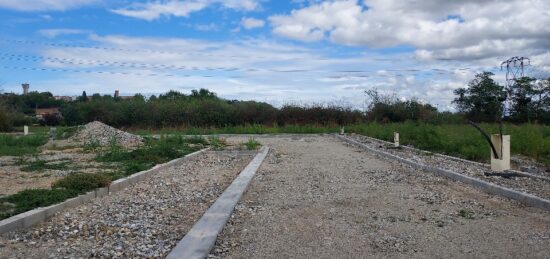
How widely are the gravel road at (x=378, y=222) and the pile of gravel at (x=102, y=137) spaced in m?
13.8

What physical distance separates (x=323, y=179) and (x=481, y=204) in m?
3.84

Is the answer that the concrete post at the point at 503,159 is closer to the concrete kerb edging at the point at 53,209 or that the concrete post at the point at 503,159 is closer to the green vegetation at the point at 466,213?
the green vegetation at the point at 466,213

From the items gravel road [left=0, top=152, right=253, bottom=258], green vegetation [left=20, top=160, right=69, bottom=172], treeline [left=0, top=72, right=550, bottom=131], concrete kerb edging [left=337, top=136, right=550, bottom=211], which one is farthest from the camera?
treeline [left=0, top=72, right=550, bottom=131]

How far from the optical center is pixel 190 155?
55.4 feet

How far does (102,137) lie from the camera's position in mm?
24719

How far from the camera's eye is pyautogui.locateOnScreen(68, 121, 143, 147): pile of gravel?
23.1m

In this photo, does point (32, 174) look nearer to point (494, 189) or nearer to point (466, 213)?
point (466, 213)

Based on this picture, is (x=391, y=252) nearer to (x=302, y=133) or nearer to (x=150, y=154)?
(x=150, y=154)

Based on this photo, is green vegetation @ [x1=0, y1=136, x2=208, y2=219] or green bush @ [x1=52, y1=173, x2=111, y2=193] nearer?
green vegetation @ [x1=0, y1=136, x2=208, y2=219]

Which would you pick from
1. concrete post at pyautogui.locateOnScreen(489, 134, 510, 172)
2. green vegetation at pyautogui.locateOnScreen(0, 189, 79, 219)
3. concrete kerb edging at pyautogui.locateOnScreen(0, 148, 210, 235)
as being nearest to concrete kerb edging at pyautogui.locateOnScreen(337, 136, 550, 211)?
concrete post at pyautogui.locateOnScreen(489, 134, 510, 172)

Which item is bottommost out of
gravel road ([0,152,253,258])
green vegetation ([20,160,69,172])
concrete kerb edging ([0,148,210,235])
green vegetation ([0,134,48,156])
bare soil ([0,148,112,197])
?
gravel road ([0,152,253,258])

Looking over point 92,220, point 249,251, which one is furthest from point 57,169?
point 249,251

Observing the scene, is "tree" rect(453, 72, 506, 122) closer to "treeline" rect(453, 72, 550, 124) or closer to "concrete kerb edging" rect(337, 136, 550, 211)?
"treeline" rect(453, 72, 550, 124)

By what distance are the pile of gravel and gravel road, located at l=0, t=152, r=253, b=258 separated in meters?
13.0
